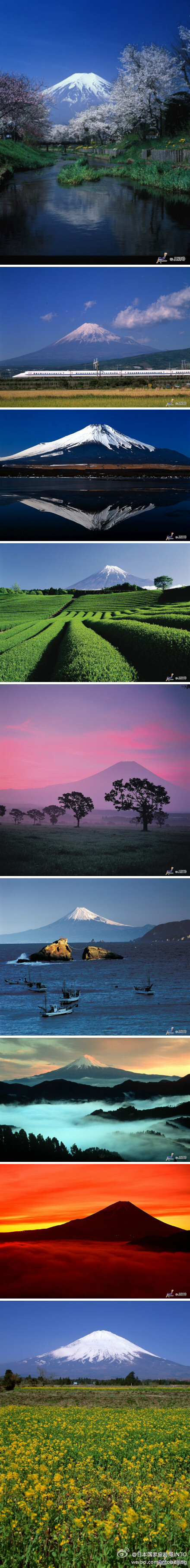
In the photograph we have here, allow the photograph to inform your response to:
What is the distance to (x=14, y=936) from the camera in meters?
9.25

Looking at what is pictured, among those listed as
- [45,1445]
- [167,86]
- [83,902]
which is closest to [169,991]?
[83,902]

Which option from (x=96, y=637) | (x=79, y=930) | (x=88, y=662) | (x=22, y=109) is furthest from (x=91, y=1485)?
(x=22, y=109)

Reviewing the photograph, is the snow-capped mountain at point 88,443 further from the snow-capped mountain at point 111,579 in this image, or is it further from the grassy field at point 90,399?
the snow-capped mountain at point 111,579

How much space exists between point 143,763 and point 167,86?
6231mm

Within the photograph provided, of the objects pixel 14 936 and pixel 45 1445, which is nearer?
pixel 45 1445

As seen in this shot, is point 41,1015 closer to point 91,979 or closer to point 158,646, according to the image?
point 91,979

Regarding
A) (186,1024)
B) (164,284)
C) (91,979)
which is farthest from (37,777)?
(164,284)

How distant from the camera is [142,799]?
934 cm

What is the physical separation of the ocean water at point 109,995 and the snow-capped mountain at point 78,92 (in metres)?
7.49

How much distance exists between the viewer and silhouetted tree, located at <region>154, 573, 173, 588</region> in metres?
9.38

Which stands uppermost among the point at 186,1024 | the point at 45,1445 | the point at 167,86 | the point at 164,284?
the point at 167,86

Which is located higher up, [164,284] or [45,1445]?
[164,284]

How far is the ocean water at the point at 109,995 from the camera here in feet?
29.2

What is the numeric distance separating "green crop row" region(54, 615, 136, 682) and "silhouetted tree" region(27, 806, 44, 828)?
1231 millimetres
